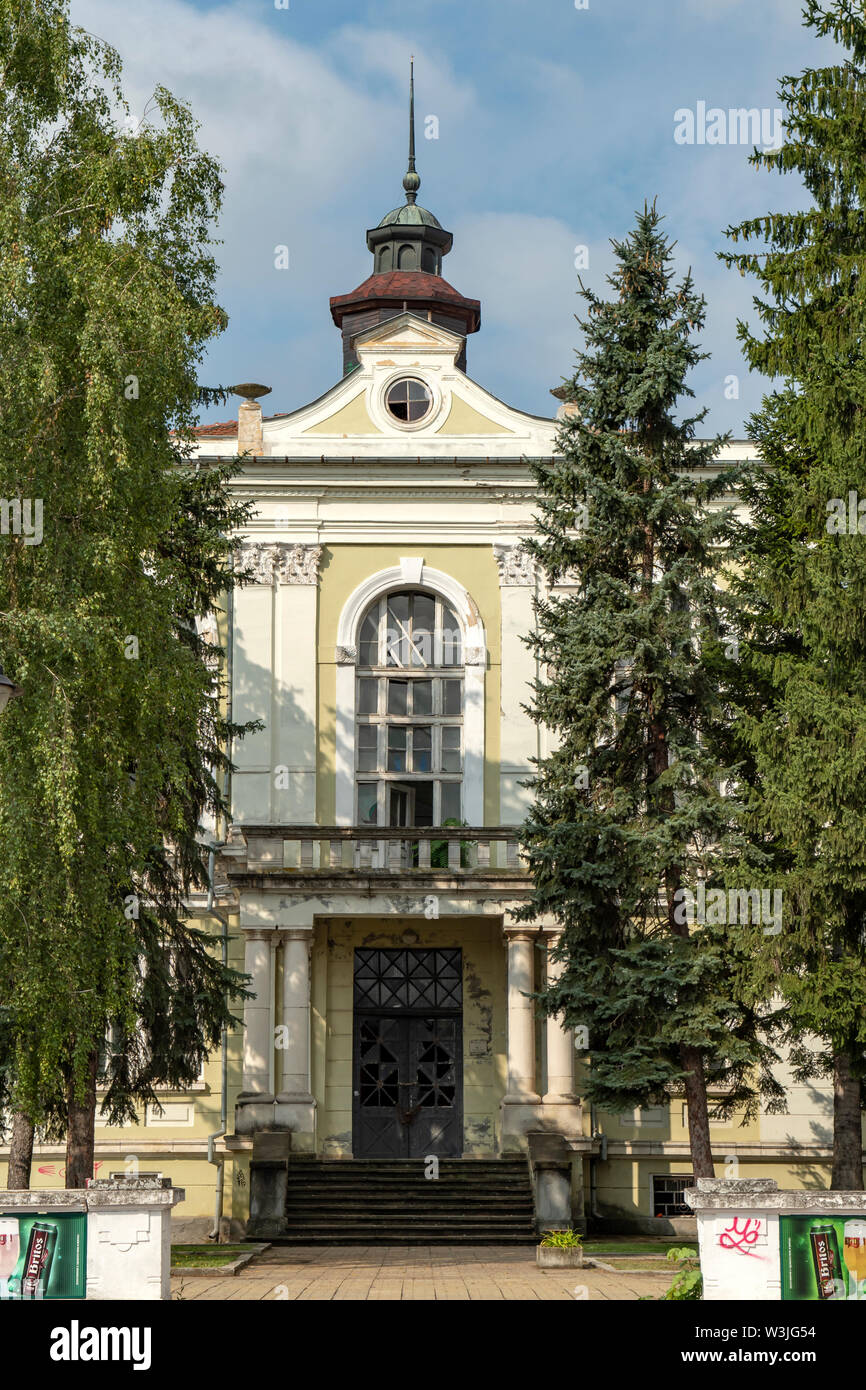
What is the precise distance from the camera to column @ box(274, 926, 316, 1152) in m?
24.7

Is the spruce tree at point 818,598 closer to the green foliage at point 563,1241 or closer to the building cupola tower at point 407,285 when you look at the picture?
the green foliage at point 563,1241

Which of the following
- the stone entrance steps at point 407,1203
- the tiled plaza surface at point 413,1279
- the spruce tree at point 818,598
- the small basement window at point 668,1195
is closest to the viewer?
the tiled plaza surface at point 413,1279

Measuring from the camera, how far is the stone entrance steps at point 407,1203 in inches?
884

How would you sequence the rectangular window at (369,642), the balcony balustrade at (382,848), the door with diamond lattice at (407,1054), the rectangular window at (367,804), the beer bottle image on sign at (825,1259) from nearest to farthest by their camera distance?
1. the beer bottle image on sign at (825,1259)
2. the balcony balustrade at (382,848)
3. the door with diamond lattice at (407,1054)
4. the rectangular window at (367,804)
5. the rectangular window at (369,642)

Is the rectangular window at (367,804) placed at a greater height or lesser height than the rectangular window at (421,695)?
lesser

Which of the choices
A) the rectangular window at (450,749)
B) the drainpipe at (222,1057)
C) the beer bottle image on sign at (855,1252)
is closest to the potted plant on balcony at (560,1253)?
the beer bottle image on sign at (855,1252)

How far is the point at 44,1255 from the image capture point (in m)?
13.4

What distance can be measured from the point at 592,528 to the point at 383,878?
21.7 feet

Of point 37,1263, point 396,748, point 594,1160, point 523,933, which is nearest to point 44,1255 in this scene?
point 37,1263

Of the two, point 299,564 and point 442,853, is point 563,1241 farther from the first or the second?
point 299,564

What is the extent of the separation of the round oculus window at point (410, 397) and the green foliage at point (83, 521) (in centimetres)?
885

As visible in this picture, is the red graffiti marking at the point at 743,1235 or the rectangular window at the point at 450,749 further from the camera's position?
the rectangular window at the point at 450,749

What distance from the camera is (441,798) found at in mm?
28047
